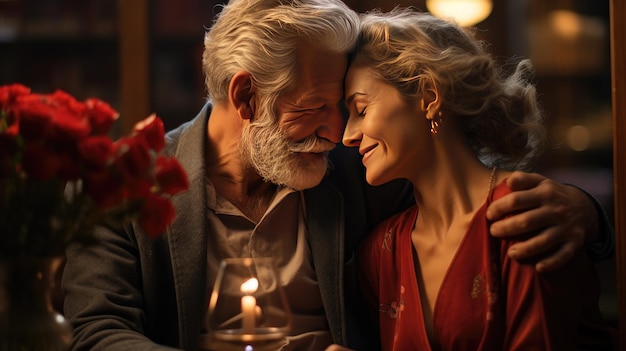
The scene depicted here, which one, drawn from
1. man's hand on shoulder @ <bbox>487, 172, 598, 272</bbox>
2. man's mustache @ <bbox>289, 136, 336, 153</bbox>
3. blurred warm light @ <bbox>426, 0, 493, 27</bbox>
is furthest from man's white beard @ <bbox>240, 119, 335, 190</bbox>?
blurred warm light @ <bbox>426, 0, 493, 27</bbox>

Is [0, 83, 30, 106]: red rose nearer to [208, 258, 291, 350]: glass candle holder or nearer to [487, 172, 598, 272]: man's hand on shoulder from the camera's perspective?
[208, 258, 291, 350]: glass candle holder

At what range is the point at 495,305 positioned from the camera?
1.54 meters

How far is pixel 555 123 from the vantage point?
3.60m

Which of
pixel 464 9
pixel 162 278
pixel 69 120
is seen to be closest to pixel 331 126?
pixel 162 278

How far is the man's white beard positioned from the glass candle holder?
709 mm

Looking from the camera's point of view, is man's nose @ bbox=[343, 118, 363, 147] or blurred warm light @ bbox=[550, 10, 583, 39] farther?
blurred warm light @ bbox=[550, 10, 583, 39]

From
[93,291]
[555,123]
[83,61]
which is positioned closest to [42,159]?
[93,291]

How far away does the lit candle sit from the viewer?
1.08m

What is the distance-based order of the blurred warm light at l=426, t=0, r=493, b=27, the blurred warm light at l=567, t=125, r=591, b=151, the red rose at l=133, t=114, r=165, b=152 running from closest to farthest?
the red rose at l=133, t=114, r=165, b=152 < the blurred warm light at l=426, t=0, r=493, b=27 < the blurred warm light at l=567, t=125, r=591, b=151

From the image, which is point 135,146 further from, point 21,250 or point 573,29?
point 573,29

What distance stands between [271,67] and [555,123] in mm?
2113

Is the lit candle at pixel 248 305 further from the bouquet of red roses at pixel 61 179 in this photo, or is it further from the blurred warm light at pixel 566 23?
the blurred warm light at pixel 566 23

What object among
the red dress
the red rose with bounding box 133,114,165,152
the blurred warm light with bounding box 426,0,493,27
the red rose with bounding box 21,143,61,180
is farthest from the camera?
the blurred warm light with bounding box 426,0,493,27

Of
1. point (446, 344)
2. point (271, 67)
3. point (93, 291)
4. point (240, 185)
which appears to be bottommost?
point (446, 344)
